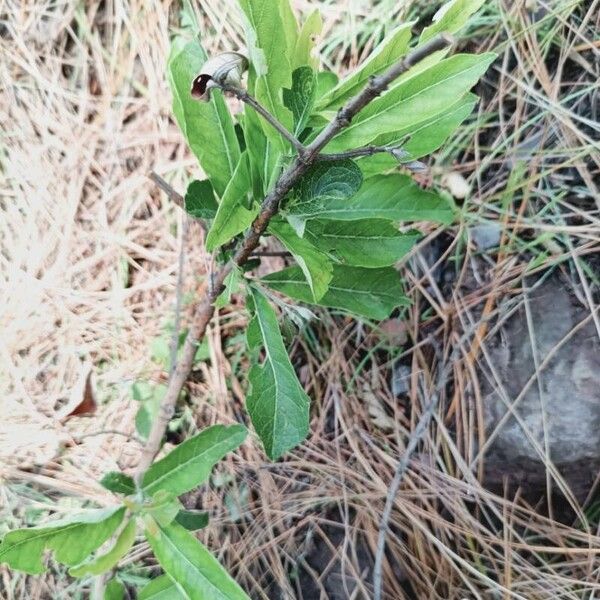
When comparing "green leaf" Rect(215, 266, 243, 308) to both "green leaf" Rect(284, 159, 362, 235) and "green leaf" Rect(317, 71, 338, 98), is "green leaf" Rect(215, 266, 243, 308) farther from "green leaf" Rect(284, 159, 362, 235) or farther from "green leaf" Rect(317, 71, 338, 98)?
"green leaf" Rect(317, 71, 338, 98)

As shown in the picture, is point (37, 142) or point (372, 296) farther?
point (37, 142)

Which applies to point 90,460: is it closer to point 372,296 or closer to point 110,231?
point 110,231

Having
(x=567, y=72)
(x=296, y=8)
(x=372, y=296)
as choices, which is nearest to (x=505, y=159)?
(x=567, y=72)

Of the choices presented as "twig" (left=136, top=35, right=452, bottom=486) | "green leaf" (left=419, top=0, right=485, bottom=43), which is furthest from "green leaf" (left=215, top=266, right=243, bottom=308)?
"green leaf" (left=419, top=0, right=485, bottom=43)

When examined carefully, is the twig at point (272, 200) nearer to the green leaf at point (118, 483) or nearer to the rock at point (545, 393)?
the green leaf at point (118, 483)

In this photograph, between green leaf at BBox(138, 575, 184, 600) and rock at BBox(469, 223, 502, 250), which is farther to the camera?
rock at BBox(469, 223, 502, 250)

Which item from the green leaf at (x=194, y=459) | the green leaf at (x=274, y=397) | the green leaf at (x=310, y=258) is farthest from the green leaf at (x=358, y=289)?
the green leaf at (x=194, y=459)
